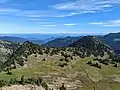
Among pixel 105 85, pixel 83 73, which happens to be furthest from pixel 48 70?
pixel 105 85

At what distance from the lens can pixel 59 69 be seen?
145m

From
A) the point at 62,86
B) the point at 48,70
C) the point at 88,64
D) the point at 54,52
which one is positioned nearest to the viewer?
the point at 62,86

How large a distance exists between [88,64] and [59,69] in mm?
28314

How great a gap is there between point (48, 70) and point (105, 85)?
29462 mm

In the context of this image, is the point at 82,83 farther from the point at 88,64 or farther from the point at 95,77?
the point at 88,64

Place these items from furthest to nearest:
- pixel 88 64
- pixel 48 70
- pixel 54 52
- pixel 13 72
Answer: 1. pixel 54 52
2. pixel 88 64
3. pixel 48 70
4. pixel 13 72

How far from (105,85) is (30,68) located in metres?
38.5

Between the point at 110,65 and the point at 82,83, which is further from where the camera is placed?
the point at 110,65

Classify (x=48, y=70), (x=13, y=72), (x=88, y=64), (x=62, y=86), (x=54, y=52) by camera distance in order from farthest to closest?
(x=54, y=52) → (x=88, y=64) → (x=48, y=70) → (x=13, y=72) → (x=62, y=86)

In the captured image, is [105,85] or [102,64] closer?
[105,85]

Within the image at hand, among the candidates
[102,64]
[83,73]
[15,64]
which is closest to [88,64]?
[102,64]

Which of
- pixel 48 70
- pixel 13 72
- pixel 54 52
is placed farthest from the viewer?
pixel 54 52

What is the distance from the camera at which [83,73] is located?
142750mm

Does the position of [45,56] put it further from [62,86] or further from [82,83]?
[62,86]
